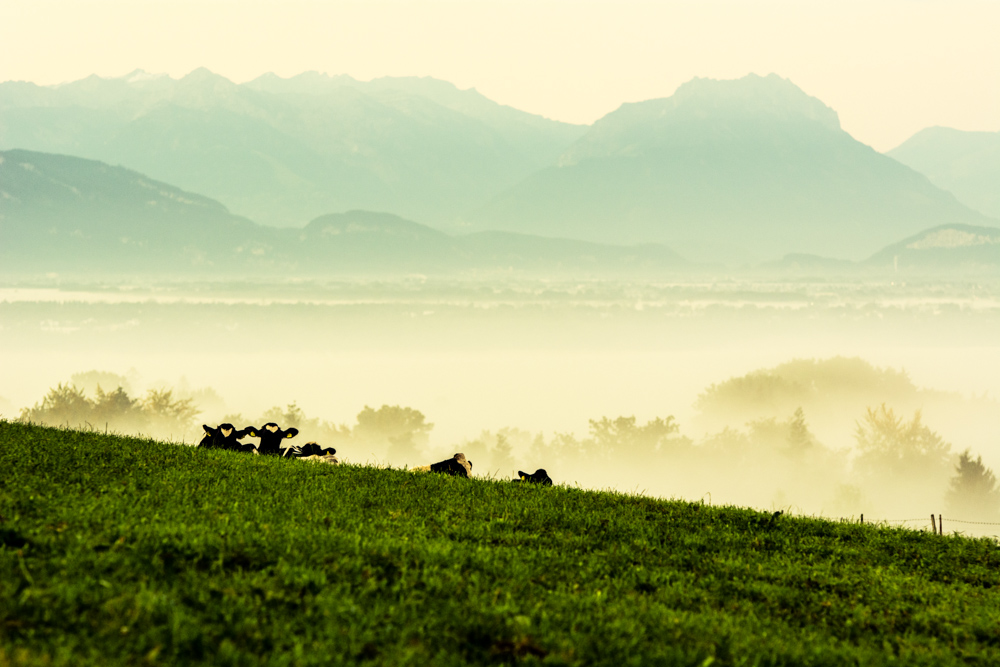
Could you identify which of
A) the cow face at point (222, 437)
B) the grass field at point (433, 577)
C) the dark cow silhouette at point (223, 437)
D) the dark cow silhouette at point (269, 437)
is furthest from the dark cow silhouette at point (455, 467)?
the cow face at point (222, 437)

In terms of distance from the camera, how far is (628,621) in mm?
8867

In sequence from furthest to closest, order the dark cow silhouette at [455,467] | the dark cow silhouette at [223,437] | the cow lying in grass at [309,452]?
the cow lying in grass at [309,452] → the dark cow silhouette at [223,437] → the dark cow silhouette at [455,467]

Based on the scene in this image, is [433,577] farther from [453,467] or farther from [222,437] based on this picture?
[222,437]

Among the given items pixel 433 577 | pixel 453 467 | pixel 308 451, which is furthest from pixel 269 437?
pixel 433 577

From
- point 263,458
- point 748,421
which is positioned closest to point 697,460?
point 748,421

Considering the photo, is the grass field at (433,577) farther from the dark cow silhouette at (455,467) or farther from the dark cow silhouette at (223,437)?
the dark cow silhouette at (223,437)

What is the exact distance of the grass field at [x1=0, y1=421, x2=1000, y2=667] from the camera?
7766 millimetres

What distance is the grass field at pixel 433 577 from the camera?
7.77 meters

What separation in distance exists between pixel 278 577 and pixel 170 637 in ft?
5.71

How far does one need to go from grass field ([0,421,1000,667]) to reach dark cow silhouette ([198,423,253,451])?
5.00 metres

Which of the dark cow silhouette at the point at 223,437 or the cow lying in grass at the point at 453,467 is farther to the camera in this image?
the dark cow silhouette at the point at 223,437

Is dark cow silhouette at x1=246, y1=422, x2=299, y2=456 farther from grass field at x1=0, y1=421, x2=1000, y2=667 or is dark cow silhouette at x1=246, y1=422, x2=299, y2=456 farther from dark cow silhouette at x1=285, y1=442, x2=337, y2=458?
grass field at x1=0, y1=421, x2=1000, y2=667

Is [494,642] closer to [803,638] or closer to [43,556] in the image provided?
[803,638]

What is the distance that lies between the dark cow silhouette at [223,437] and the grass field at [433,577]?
16.4 feet
